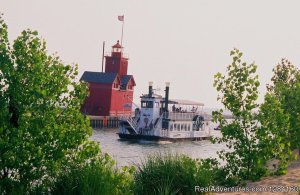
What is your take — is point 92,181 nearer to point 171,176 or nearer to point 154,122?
point 171,176

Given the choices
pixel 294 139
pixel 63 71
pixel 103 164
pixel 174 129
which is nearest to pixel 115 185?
pixel 103 164

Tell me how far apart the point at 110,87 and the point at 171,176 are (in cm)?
6937

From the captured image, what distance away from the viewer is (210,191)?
11594 millimetres

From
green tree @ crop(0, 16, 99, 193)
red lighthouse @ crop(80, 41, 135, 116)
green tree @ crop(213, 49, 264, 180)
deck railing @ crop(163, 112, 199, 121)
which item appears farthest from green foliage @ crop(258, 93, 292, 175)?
red lighthouse @ crop(80, 41, 135, 116)

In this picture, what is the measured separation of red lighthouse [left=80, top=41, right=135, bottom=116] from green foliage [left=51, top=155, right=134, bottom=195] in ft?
224

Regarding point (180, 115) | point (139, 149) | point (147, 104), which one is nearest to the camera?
point (139, 149)

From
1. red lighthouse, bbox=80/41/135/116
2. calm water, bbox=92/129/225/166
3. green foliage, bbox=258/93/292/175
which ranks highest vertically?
red lighthouse, bbox=80/41/135/116

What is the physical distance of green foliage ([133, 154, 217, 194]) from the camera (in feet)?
36.8

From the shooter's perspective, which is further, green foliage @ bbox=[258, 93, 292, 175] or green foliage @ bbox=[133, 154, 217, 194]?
green foliage @ bbox=[258, 93, 292, 175]

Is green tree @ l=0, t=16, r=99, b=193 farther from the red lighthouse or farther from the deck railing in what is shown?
the red lighthouse

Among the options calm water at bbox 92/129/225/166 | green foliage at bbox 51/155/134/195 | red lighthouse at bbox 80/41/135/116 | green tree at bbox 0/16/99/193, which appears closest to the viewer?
green foliage at bbox 51/155/134/195

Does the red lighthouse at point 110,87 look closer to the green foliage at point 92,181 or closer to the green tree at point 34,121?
the green tree at point 34,121

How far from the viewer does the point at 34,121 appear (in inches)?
433

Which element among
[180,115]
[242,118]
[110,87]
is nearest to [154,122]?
[180,115]
